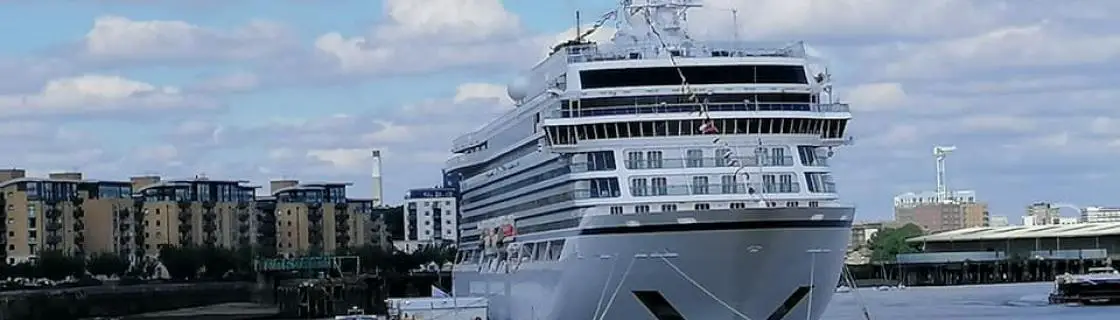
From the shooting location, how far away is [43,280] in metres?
165

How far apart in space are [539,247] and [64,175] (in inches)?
5564

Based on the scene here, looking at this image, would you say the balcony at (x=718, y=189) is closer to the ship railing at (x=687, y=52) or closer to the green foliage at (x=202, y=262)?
the ship railing at (x=687, y=52)

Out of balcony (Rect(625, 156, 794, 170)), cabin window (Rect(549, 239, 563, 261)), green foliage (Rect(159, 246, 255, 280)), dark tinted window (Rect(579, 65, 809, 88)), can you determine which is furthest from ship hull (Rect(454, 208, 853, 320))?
green foliage (Rect(159, 246, 255, 280))

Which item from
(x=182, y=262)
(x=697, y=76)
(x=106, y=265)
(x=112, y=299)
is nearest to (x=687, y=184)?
(x=697, y=76)

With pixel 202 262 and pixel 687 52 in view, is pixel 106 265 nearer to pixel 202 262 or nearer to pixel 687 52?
pixel 202 262

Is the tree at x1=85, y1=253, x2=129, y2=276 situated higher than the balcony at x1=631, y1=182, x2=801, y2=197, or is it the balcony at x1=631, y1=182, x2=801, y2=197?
the balcony at x1=631, y1=182, x2=801, y2=197

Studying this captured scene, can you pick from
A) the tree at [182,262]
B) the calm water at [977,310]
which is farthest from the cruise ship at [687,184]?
the tree at [182,262]

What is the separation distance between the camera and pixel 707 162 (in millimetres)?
56688

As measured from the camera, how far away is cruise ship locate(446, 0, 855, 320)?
182 feet

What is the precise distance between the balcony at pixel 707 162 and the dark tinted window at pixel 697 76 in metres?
2.56

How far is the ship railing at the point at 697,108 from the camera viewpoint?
189 feet

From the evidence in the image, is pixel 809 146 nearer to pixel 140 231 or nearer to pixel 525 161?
pixel 525 161

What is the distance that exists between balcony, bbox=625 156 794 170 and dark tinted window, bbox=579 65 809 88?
8.40 feet

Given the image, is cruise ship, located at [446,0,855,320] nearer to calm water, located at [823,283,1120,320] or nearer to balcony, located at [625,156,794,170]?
balcony, located at [625,156,794,170]
